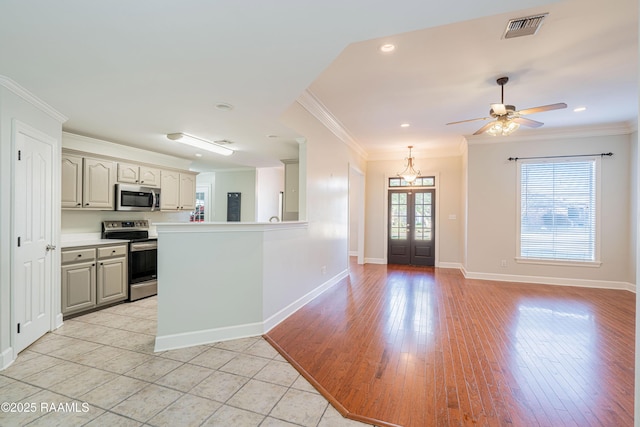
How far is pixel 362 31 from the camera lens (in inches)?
76.2

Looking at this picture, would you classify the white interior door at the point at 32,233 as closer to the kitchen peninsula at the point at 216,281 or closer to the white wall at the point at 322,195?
the kitchen peninsula at the point at 216,281

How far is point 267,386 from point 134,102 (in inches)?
120

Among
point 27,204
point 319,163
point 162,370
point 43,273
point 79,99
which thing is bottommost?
point 162,370

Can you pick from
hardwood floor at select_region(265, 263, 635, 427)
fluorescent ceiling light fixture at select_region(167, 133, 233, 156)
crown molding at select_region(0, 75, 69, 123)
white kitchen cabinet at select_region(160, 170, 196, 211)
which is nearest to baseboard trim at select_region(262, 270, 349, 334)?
hardwood floor at select_region(265, 263, 635, 427)

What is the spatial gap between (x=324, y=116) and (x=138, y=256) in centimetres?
360

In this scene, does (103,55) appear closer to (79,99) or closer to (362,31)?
(79,99)

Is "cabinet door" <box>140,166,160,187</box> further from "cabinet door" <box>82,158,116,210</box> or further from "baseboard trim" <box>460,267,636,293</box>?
"baseboard trim" <box>460,267,636,293</box>

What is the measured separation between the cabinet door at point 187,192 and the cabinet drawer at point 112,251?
1.76 m

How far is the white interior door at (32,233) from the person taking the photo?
9.07 ft

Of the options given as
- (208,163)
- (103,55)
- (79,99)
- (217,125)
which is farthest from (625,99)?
(208,163)

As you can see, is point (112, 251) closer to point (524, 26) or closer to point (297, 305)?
point (297, 305)

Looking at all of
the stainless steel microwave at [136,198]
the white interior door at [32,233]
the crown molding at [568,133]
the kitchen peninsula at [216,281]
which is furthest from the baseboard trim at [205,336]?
the crown molding at [568,133]

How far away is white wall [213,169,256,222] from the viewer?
25.4 ft

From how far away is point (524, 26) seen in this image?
8.05ft
